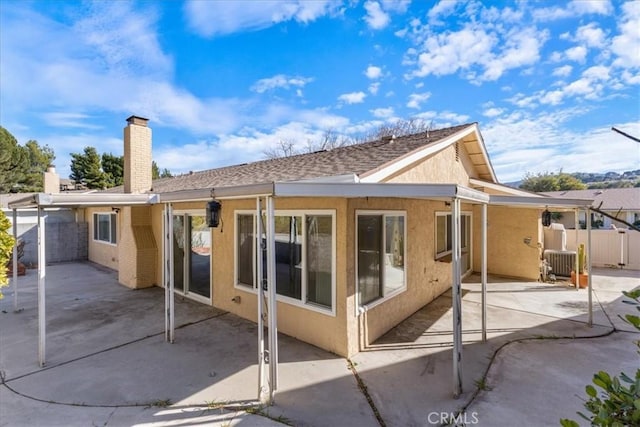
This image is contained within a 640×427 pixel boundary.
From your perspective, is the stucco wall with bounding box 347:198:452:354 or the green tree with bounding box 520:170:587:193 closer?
the stucco wall with bounding box 347:198:452:354

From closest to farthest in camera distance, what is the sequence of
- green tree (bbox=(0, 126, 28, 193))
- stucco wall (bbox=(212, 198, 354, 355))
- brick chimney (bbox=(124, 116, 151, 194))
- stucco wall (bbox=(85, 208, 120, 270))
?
stucco wall (bbox=(212, 198, 354, 355)), brick chimney (bbox=(124, 116, 151, 194)), stucco wall (bbox=(85, 208, 120, 270)), green tree (bbox=(0, 126, 28, 193))

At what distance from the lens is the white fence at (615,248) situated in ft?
44.0

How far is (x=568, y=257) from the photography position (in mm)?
11852

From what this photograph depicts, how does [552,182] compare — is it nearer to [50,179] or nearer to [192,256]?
[192,256]

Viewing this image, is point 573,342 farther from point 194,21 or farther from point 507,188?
point 194,21

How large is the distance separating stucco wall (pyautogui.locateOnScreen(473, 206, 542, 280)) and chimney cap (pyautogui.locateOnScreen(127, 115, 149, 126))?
43.7ft

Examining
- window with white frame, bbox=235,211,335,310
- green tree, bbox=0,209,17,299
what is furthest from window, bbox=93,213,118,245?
window with white frame, bbox=235,211,335,310

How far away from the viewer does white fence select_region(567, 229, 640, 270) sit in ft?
44.0

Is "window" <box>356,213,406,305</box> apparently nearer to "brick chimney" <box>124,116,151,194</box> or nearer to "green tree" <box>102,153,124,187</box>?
"brick chimney" <box>124,116,151,194</box>

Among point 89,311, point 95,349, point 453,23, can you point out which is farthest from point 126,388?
point 453,23

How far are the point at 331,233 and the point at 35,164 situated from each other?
46388 mm

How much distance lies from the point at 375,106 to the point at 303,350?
2620 cm

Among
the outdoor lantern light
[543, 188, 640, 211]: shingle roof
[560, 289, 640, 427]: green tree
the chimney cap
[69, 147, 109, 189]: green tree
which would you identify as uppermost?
[69, 147, 109, 189]: green tree

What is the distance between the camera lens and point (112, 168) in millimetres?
34219
